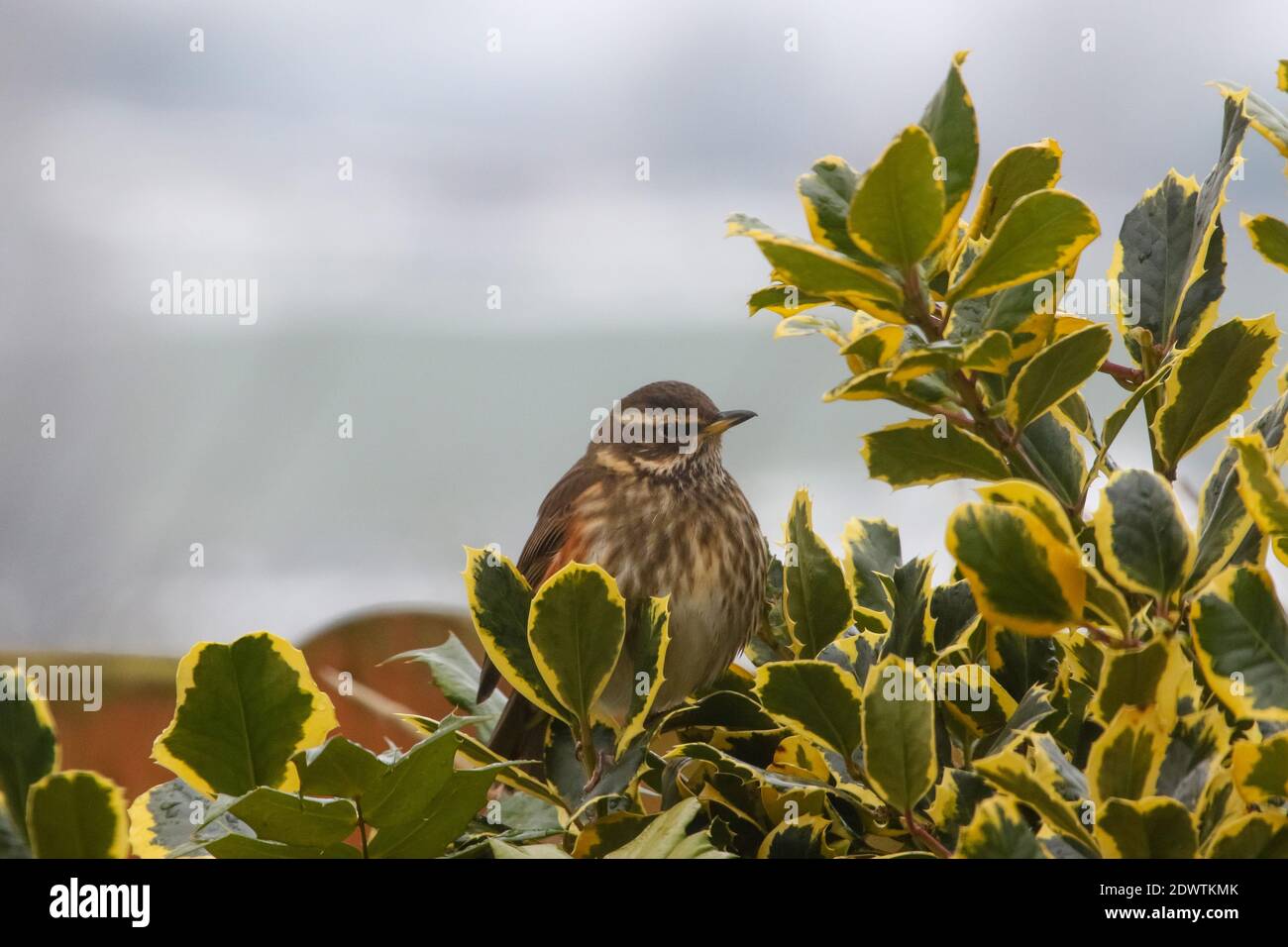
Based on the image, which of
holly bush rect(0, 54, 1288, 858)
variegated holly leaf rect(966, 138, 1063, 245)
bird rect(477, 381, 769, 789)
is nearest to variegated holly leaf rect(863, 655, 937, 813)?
holly bush rect(0, 54, 1288, 858)

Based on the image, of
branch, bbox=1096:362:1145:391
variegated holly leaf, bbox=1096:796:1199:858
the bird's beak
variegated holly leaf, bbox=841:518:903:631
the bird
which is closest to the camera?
variegated holly leaf, bbox=1096:796:1199:858

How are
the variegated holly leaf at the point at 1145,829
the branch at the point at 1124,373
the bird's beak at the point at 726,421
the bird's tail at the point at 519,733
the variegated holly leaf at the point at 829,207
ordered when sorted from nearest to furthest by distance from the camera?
the variegated holly leaf at the point at 1145,829, the variegated holly leaf at the point at 829,207, the branch at the point at 1124,373, the bird's tail at the point at 519,733, the bird's beak at the point at 726,421

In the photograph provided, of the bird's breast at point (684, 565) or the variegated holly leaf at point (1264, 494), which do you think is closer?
the variegated holly leaf at point (1264, 494)

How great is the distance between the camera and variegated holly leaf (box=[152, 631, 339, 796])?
466 millimetres

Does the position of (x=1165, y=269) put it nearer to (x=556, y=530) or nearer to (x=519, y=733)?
(x=519, y=733)

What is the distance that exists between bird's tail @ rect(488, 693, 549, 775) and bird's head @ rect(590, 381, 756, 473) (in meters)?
0.42

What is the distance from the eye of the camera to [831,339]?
57 cm

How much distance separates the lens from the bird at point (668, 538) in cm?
122

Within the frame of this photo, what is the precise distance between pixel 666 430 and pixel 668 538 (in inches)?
9.3

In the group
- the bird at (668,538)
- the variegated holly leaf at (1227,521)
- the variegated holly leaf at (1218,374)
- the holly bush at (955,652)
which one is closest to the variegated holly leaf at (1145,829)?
the holly bush at (955,652)

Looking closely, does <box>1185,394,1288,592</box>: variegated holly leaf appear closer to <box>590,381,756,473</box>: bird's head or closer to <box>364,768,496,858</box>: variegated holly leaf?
<box>364,768,496,858</box>: variegated holly leaf

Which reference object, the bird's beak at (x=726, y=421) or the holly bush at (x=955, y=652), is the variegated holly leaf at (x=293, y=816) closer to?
the holly bush at (x=955, y=652)

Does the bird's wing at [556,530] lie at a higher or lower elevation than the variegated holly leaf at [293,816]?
higher
